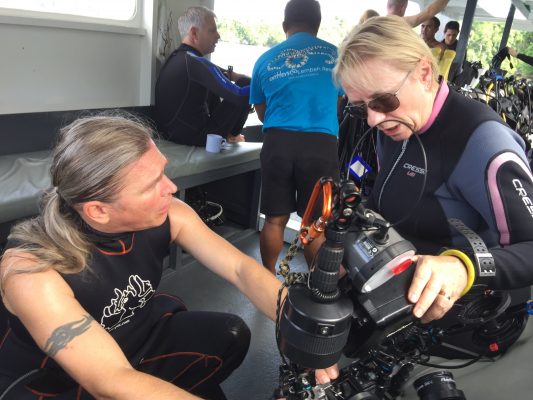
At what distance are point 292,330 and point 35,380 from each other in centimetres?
98

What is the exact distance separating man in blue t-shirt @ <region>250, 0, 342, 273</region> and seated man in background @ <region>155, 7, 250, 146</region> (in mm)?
436

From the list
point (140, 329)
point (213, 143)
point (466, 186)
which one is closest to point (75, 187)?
point (140, 329)

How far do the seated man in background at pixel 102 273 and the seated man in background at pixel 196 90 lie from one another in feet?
5.16

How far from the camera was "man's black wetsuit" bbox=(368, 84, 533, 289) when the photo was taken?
936 mm

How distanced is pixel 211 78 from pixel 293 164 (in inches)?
34.8

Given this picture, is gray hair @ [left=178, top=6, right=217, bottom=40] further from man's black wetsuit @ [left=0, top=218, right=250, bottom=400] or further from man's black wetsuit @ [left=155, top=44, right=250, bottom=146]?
man's black wetsuit @ [left=0, top=218, right=250, bottom=400]

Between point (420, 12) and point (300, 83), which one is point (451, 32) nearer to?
point (420, 12)

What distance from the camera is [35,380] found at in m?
1.22

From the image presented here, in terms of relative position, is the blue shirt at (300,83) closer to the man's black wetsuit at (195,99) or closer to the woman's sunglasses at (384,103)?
the man's black wetsuit at (195,99)

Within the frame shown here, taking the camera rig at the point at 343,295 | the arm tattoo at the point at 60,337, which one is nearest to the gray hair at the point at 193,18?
the arm tattoo at the point at 60,337

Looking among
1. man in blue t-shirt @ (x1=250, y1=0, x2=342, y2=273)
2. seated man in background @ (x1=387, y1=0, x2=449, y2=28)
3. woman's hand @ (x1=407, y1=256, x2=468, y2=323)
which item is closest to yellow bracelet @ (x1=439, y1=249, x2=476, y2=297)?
woman's hand @ (x1=407, y1=256, x2=468, y2=323)

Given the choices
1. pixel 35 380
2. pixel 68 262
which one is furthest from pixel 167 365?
pixel 68 262

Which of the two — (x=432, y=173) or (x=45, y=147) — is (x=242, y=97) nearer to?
(x=45, y=147)

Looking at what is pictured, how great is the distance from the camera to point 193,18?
2.93 m
